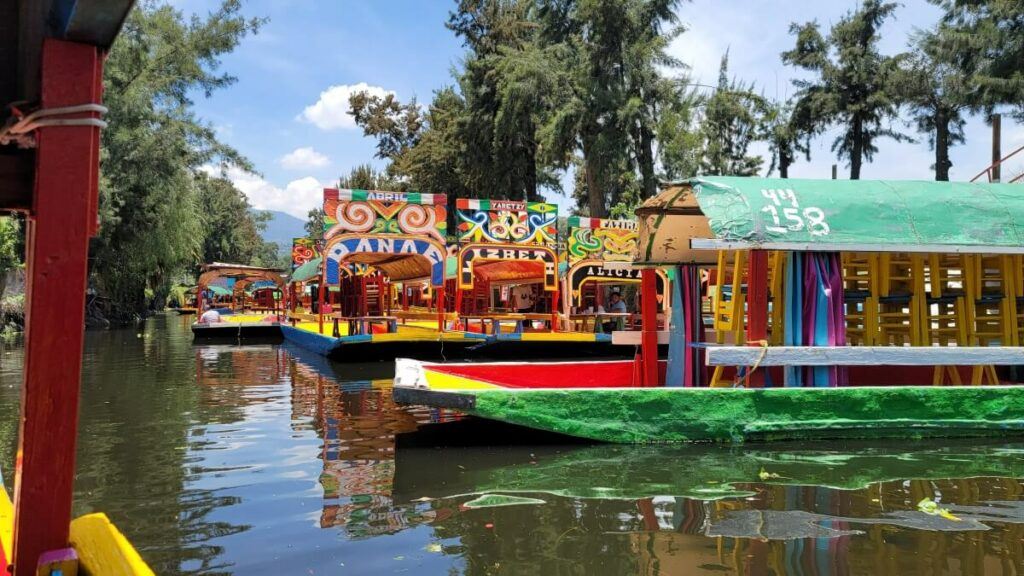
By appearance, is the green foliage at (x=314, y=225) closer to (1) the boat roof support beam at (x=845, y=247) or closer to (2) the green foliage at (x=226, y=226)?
(2) the green foliage at (x=226, y=226)

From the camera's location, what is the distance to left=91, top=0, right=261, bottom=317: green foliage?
26375 mm

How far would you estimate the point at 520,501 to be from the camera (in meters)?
5.66

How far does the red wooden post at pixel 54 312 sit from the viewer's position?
2461mm

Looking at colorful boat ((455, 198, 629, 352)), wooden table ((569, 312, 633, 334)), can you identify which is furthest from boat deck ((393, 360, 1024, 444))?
wooden table ((569, 312, 633, 334))

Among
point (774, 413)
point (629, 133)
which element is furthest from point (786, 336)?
point (629, 133)

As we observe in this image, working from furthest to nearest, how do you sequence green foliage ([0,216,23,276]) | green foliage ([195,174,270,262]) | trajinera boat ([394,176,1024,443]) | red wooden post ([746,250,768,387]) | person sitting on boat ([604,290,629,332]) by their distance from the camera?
green foliage ([195,174,270,262]), green foliage ([0,216,23,276]), person sitting on boat ([604,290,629,332]), red wooden post ([746,250,768,387]), trajinera boat ([394,176,1024,443])

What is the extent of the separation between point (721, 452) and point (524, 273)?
17.8m

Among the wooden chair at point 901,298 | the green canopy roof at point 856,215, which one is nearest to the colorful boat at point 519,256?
the wooden chair at point 901,298

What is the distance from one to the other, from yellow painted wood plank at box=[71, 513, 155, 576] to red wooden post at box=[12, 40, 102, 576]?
0.13 meters

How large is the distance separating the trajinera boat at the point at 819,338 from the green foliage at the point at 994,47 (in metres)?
21.0

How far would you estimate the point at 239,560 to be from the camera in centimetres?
457

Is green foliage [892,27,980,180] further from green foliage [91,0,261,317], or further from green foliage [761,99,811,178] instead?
green foliage [91,0,261,317]

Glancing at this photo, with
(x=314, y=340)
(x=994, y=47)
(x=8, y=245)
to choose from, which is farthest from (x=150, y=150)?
(x=994, y=47)

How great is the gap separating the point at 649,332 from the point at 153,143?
24420mm
